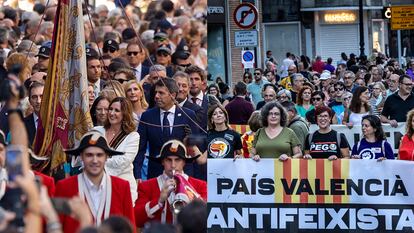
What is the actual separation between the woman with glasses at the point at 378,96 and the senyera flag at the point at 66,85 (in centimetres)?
797

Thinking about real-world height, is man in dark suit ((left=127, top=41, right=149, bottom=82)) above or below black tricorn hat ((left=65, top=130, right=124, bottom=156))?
above

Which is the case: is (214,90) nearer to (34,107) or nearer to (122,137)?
(34,107)

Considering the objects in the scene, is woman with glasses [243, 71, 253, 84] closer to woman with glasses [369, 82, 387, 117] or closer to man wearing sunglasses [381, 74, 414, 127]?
woman with glasses [369, 82, 387, 117]

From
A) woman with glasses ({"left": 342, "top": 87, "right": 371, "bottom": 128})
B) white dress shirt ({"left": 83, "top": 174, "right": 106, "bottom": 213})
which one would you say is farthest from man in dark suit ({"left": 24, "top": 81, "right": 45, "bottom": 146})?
woman with glasses ({"left": 342, "top": 87, "right": 371, "bottom": 128})

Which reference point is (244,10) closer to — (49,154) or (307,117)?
(307,117)

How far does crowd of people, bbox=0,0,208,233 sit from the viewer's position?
847cm

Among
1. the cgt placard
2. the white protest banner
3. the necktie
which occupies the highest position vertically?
the necktie

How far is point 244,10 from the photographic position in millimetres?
18156

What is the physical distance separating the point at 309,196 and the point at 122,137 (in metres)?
2.98

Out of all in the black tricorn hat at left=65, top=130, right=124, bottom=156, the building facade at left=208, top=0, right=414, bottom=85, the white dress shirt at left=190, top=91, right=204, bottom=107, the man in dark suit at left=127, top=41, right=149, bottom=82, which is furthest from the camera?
the building facade at left=208, top=0, right=414, bottom=85

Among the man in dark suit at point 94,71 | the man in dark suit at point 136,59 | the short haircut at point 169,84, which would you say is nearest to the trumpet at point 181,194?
the short haircut at point 169,84

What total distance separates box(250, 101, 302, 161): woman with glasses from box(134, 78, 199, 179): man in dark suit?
3.36 ft

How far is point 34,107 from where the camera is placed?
1441cm

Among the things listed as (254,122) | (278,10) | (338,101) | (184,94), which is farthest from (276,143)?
(278,10)
